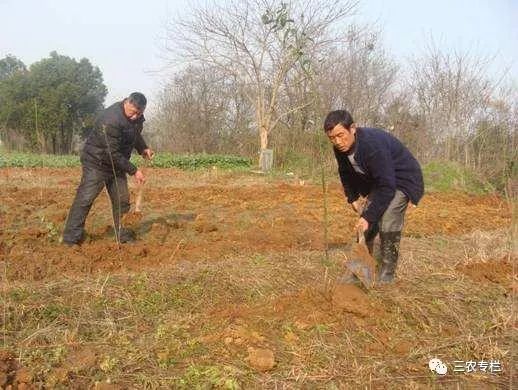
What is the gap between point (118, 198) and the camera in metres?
5.86

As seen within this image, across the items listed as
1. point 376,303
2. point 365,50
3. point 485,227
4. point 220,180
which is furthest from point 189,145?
point 376,303

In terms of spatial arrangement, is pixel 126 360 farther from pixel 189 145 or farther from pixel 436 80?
pixel 189 145

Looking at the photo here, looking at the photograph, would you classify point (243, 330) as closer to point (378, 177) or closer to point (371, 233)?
point (378, 177)

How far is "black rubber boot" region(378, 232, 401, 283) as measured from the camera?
4266 millimetres

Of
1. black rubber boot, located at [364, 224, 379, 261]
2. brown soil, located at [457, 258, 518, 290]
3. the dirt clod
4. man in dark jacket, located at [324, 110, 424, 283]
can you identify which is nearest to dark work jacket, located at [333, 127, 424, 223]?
man in dark jacket, located at [324, 110, 424, 283]

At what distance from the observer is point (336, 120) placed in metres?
3.59

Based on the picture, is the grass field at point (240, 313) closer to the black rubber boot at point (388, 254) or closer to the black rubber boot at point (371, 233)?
the black rubber boot at point (388, 254)

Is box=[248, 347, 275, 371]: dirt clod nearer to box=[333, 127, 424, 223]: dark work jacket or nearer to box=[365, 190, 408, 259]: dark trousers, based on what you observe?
box=[333, 127, 424, 223]: dark work jacket

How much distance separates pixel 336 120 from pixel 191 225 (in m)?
3.57

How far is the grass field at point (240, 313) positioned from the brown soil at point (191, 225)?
36 mm

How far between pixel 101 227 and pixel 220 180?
824 cm

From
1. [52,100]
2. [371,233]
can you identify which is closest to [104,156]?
[371,233]

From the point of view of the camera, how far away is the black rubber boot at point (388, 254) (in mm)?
4266

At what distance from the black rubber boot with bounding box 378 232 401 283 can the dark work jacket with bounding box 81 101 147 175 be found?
2705 mm
